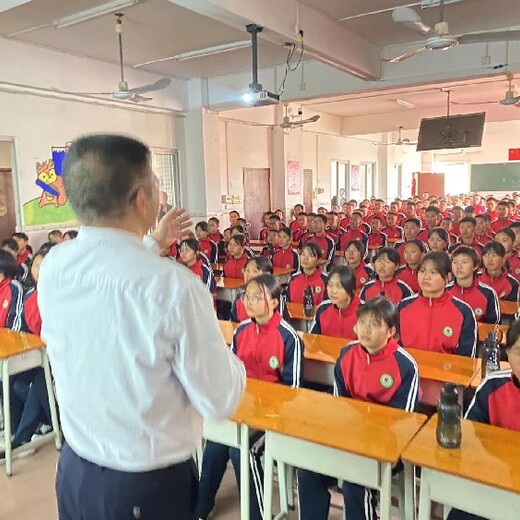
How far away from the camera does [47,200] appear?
6.29 meters

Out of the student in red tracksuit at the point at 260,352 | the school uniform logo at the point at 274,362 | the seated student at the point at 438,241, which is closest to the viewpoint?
the student in red tracksuit at the point at 260,352

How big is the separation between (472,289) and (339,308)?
1054 millimetres

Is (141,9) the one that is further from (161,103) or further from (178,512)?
(178,512)

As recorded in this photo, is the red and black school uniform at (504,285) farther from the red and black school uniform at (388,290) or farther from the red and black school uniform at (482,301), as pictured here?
the red and black school uniform at (388,290)

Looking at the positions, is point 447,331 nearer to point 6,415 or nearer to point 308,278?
point 308,278

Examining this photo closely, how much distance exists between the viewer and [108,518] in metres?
0.95

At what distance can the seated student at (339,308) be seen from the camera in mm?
3078

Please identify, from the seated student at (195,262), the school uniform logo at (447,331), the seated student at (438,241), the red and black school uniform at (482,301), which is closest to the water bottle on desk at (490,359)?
the school uniform logo at (447,331)

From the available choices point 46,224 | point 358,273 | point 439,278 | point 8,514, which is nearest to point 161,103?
point 46,224

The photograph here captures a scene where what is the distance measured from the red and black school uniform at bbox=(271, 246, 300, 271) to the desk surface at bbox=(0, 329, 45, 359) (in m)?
3.35

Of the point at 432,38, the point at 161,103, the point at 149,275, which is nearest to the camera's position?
the point at 149,275

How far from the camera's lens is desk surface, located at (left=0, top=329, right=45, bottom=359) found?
2.65 meters

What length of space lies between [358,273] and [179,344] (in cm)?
399

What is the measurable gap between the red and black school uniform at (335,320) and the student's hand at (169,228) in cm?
206
